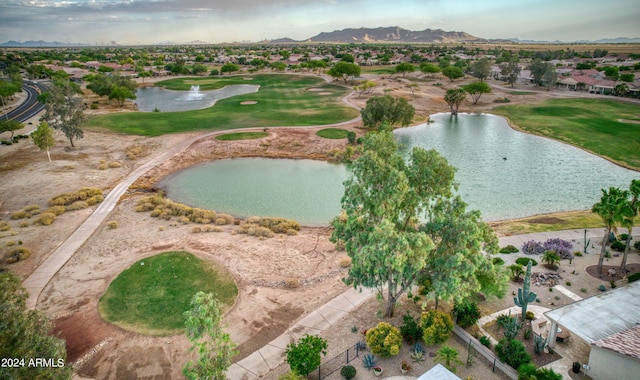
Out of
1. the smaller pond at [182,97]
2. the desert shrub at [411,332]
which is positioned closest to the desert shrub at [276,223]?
the desert shrub at [411,332]

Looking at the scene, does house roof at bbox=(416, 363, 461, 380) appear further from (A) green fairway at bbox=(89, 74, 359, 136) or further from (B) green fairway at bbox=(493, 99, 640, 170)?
(A) green fairway at bbox=(89, 74, 359, 136)

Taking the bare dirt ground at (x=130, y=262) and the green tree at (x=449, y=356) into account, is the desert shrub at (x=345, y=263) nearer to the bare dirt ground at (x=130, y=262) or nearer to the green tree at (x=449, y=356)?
the bare dirt ground at (x=130, y=262)

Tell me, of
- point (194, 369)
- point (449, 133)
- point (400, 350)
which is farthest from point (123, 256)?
point (449, 133)

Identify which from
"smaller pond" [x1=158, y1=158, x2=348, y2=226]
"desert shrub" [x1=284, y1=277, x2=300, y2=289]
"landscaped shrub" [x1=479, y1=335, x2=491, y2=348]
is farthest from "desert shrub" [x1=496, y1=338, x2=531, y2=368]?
"smaller pond" [x1=158, y1=158, x2=348, y2=226]

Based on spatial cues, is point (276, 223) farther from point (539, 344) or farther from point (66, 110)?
point (66, 110)

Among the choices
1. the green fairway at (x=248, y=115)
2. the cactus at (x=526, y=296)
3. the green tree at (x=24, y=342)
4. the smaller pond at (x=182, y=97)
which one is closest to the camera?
the green tree at (x=24, y=342)

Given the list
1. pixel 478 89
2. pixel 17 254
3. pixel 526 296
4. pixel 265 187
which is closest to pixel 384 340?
pixel 526 296
